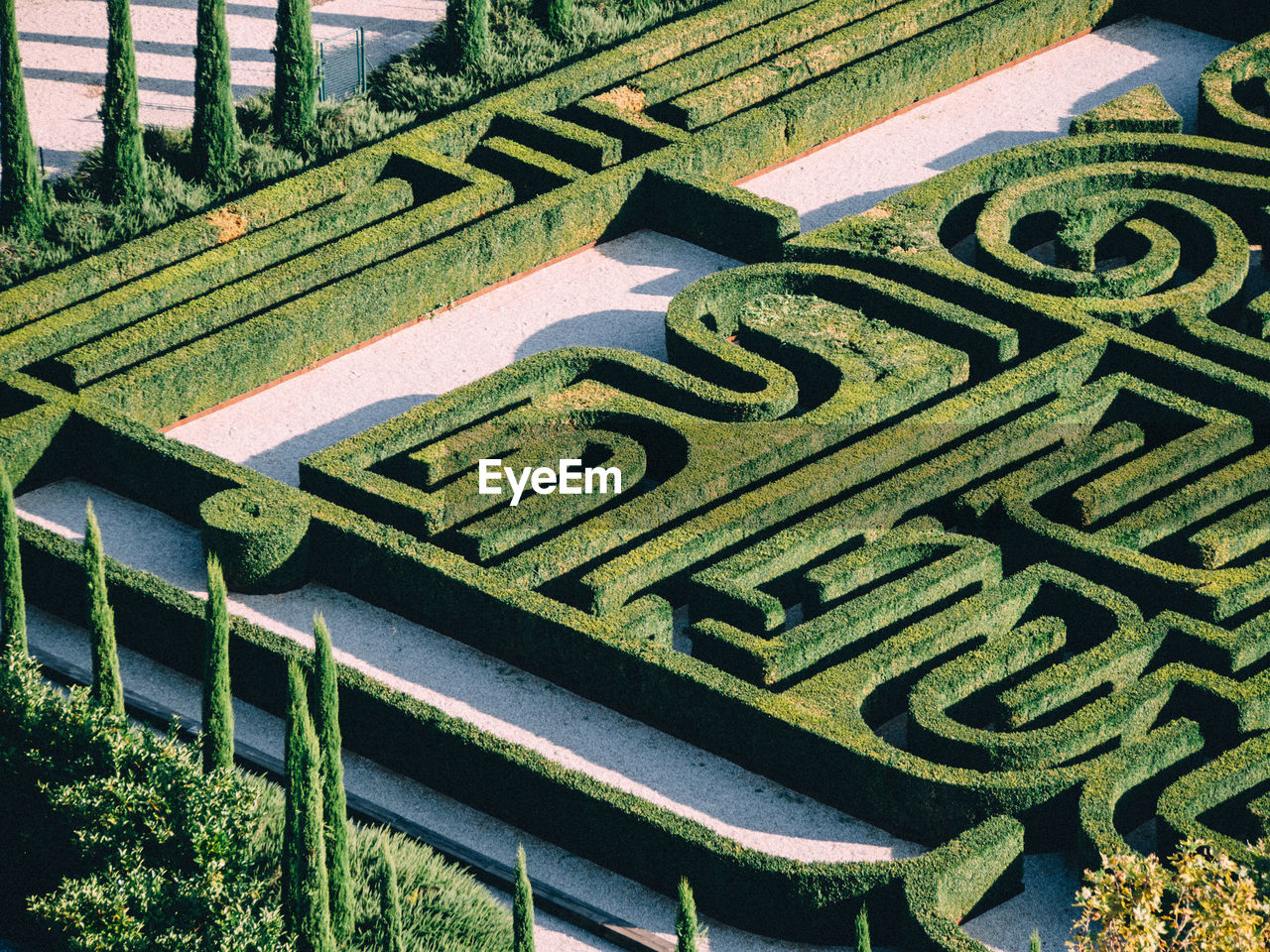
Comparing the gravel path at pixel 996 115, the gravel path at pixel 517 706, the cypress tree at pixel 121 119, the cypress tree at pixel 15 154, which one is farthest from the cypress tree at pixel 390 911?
the gravel path at pixel 996 115

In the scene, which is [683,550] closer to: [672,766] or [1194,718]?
Answer: [672,766]

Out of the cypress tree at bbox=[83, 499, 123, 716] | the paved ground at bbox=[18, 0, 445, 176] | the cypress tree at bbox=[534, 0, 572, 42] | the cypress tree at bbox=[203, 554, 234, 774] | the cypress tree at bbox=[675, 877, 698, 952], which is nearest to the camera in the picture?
the cypress tree at bbox=[675, 877, 698, 952]

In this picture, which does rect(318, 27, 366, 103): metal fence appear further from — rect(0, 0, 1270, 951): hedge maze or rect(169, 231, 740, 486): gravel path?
rect(169, 231, 740, 486): gravel path

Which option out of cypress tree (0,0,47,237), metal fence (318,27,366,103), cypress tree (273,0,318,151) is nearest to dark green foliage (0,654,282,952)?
cypress tree (0,0,47,237)

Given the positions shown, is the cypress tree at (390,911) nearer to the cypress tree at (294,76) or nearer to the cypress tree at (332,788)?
the cypress tree at (332,788)

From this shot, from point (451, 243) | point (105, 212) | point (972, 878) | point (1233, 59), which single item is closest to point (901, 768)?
point (972, 878)

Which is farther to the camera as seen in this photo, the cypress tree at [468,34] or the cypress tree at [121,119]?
the cypress tree at [468,34]

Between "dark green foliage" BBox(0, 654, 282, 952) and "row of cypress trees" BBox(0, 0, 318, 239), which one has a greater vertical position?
"row of cypress trees" BBox(0, 0, 318, 239)
